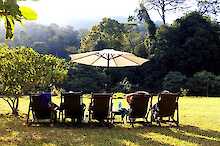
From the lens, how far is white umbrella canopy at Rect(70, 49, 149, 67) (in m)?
13.3

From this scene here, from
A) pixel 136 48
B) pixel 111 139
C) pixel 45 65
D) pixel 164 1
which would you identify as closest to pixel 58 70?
pixel 45 65

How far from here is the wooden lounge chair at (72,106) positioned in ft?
35.9

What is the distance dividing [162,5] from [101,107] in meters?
39.0

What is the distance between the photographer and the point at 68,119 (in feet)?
40.9

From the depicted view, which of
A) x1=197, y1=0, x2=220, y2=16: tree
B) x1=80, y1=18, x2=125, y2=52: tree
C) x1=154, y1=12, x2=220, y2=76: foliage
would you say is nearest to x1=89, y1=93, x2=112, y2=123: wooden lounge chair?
x1=154, y1=12, x2=220, y2=76: foliage

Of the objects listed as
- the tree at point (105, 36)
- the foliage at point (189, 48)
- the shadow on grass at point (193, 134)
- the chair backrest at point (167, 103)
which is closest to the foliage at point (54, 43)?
the tree at point (105, 36)

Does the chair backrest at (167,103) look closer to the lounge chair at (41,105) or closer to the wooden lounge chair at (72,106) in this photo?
the wooden lounge chair at (72,106)

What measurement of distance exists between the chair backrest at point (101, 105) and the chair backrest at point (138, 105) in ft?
2.02

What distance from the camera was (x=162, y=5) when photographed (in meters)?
48.8

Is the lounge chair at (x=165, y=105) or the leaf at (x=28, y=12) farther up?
the leaf at (x=28, y=12)

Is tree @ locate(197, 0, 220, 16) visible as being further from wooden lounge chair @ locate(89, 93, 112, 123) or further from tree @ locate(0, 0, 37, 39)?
tree @ locate(0, 0, 37, 39)

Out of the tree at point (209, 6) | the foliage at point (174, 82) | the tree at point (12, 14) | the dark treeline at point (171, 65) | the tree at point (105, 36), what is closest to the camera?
the tree at point (12, 14)

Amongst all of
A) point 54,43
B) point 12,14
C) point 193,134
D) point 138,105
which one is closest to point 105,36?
point 54,43

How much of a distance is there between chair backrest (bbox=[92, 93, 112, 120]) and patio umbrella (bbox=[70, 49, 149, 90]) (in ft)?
7.95
